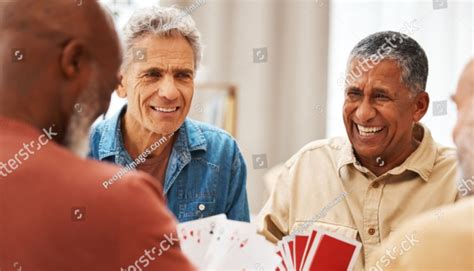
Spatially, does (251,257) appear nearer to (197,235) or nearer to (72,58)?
(197,235)

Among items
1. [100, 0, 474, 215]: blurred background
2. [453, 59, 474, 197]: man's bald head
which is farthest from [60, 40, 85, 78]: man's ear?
[100, 0, 474, 215]: blurred background

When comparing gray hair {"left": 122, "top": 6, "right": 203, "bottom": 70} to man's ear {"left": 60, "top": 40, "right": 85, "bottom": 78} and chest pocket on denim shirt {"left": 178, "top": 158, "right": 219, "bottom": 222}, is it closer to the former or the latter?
chest pocket on denim shirt {"left": 178, "top": 158, "right": 219, "bottom": 222}

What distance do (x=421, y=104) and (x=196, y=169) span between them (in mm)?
543

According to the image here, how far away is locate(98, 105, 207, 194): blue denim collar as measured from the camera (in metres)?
1.56

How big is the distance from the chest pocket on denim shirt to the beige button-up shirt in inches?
5.7

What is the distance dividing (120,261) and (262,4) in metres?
2.00

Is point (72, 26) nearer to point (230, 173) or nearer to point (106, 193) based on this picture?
point (106, 193)

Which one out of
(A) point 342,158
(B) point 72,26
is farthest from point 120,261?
(A) point 342,158

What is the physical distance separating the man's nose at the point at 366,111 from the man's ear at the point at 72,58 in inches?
28.2

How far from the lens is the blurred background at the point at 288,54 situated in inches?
92.1

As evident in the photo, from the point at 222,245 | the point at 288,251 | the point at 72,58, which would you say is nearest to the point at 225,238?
the point at 222,245

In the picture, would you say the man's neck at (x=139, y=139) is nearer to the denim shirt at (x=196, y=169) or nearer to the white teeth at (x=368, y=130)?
the denim shirt at (x=196, y=169)

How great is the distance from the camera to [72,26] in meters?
1.06

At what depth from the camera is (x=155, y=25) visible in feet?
5.12
